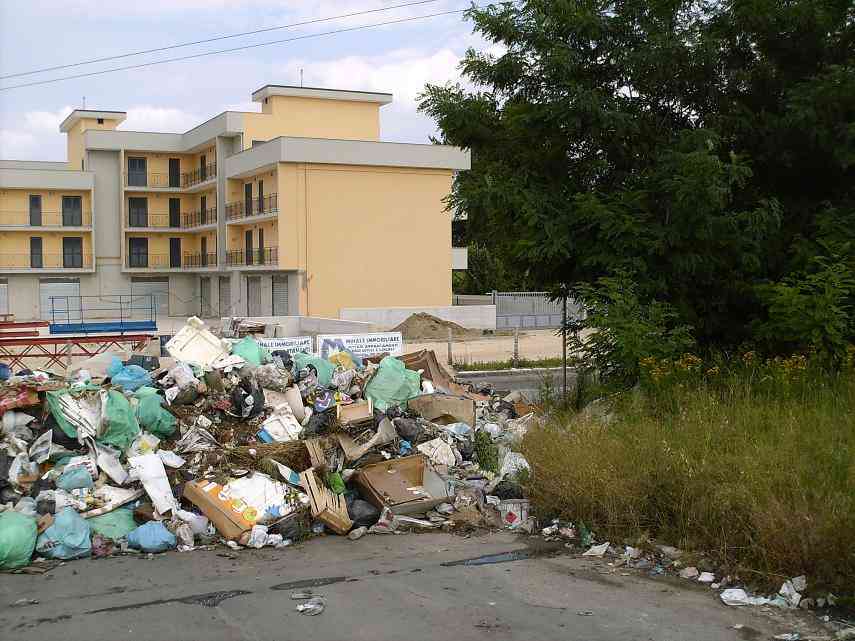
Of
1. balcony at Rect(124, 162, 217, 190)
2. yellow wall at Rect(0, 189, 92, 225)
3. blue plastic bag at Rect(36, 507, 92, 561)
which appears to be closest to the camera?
blue plastic bag at Rect(36, 507, 92, 561)

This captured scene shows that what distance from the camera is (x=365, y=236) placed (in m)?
48.0

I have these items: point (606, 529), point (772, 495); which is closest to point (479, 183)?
point (606, 529)

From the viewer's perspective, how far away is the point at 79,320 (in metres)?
58.3

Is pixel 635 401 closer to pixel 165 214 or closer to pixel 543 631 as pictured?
pixel 543 631

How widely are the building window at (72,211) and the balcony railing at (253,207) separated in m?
13.2

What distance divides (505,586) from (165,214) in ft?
193

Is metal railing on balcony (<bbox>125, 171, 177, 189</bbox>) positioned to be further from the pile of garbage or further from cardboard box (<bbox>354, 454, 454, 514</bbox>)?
cardboard box (<bbox>354, 454, 454, 514</bbox>)

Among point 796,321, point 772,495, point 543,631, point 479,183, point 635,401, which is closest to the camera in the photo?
point 543,631

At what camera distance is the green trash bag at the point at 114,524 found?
8.09 m

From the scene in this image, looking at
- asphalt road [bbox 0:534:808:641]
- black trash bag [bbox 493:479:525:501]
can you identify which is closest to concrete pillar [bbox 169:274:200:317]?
black trash bag [bbox 493:479:525:501]

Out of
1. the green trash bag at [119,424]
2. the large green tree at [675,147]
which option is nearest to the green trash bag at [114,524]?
the green trash bag at [119,424]

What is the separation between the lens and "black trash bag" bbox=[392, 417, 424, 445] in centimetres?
1026

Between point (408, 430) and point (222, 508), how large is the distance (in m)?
2.61

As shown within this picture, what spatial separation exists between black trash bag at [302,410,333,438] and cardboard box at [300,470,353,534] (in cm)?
114
